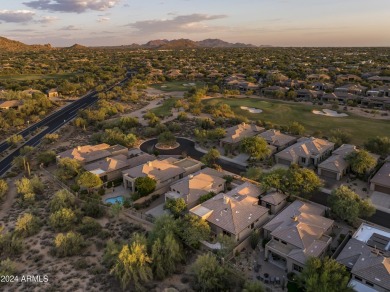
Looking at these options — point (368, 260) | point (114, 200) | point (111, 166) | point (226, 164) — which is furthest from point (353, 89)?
point (114, 200)

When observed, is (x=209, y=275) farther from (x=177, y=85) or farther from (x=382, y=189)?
(x=177, y=85)

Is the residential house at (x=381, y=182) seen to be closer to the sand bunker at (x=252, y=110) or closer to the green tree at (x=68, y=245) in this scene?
the green tree at (x=68, y=245)

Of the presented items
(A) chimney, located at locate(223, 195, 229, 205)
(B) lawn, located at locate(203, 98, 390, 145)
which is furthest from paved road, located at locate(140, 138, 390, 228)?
(B) lawn, located at locate(203, 98, 390, 145)

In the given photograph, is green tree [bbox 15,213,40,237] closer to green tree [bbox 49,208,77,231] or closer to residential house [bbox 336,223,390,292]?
green tree [bbox 49,208,77,231]

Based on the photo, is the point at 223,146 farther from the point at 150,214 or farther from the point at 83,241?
the point at 83,241

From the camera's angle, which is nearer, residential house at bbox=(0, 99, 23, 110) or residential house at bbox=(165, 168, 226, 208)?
residential house at bbox=(165, 168, 226, 208)

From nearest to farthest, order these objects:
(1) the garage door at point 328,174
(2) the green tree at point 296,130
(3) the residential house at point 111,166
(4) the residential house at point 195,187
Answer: (4) the residential house at point 195,187 < (3) the residential house at point 111,166 < (1) the garage door at point 328,174 < (2) the green tree at point 296,130

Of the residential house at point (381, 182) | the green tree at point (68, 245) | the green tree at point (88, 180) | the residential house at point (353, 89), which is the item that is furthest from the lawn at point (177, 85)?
the green tree at point (68, 245)
